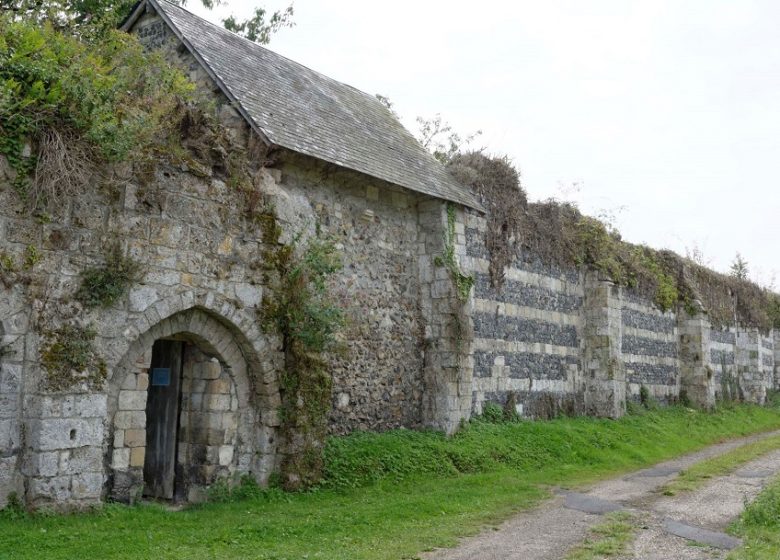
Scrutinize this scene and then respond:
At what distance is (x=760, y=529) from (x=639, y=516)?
1419mm

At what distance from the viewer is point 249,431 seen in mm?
9641

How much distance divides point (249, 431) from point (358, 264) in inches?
133

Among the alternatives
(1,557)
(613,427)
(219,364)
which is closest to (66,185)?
(219,364)

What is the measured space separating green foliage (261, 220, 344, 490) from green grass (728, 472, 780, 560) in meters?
5.01

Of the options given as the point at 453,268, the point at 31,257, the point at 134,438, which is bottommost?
the point at 134,438

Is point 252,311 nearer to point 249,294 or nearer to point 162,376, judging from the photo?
point 249,294

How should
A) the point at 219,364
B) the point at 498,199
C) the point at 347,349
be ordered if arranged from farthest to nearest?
the point at 498,199 → the point at 347,349 → the point at 219,364

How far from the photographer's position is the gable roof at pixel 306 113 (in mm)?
10945

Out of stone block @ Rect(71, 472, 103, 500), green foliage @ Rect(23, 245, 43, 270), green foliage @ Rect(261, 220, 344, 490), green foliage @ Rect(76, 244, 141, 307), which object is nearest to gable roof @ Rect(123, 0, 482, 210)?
green foliage @ Rect(261, 220, 344, 490)

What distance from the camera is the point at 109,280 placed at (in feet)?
26.1

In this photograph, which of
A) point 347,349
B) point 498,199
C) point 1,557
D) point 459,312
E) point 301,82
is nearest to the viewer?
point 1,557

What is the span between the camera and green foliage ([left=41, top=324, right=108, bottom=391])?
24.4 ft

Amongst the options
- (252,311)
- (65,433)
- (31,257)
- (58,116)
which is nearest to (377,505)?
(252,311)

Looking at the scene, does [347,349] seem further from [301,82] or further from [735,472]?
[735,472]
